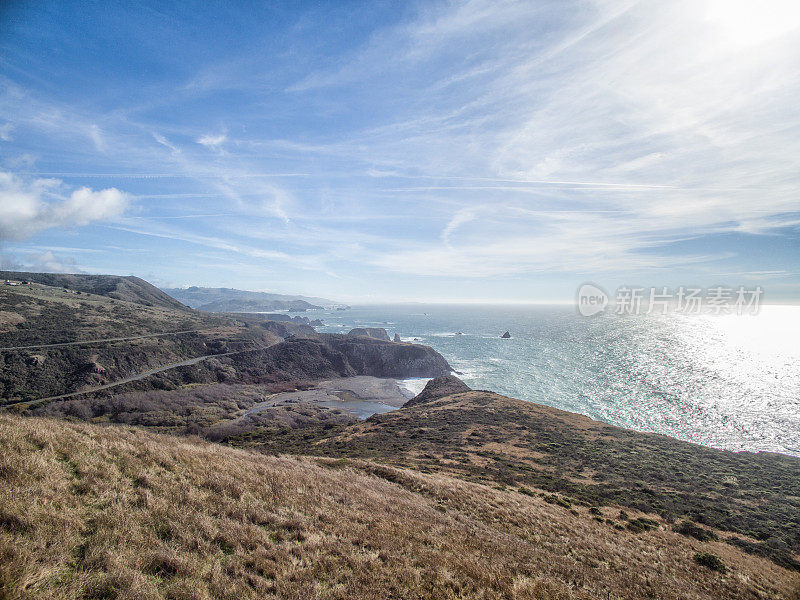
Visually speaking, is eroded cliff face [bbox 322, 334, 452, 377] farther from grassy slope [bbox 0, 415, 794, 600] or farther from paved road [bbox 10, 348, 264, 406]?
grassy slope [bbox 0, 415, 794, 600]

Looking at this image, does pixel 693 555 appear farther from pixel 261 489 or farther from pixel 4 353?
pixel 4 353

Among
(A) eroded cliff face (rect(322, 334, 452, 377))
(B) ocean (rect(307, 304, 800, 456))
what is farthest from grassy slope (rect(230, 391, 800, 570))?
(A) eroded cliff face (rect(322, 334, 452, 377))

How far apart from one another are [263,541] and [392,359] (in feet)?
296

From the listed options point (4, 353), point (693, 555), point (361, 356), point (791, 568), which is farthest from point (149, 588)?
point (361, 356)

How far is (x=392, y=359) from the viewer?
9762cm

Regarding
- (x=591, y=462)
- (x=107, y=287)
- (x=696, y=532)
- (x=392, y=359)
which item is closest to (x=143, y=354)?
(x=392, y=359)

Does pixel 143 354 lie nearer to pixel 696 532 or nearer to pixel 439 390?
pixel 439 390

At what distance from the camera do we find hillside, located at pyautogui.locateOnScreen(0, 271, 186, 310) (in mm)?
140400

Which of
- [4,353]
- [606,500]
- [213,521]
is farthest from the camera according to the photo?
[4,353]

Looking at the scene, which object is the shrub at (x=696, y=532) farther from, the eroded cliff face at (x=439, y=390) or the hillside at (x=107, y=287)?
the hillside at (x=107, y=287)

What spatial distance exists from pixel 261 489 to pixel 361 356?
8848 cm

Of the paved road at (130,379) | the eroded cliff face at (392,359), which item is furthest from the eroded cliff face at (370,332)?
the paved road at (130,379)

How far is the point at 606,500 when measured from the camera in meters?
21.7

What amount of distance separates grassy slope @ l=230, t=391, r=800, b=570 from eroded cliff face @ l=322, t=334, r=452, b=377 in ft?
150
